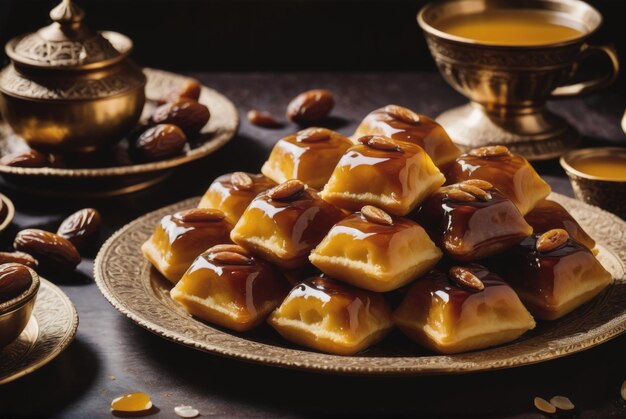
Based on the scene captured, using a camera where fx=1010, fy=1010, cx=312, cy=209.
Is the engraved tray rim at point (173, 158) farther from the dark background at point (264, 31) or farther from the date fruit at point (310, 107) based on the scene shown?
the dark background at point (264, 31)

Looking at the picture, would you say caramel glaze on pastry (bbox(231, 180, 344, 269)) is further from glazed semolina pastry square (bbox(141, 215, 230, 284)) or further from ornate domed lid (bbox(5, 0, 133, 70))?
ornate domed lid (bbox(5, 0, 133, 70))

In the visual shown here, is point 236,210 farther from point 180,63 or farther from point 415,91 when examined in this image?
point 180,63

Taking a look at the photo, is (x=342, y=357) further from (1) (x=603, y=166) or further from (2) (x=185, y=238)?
(1) (x=603, y=166)

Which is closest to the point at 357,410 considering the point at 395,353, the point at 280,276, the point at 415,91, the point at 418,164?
the point at 395,353

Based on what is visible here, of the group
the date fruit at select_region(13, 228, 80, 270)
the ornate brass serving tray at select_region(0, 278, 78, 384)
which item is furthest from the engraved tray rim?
the ornate brass serving tray at select_region(0, 278, 78, 384)

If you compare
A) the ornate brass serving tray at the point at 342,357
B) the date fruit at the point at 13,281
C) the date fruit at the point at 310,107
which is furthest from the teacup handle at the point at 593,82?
the date fruit at the point at 13,281

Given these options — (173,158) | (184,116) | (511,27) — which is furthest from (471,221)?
(511,27)
